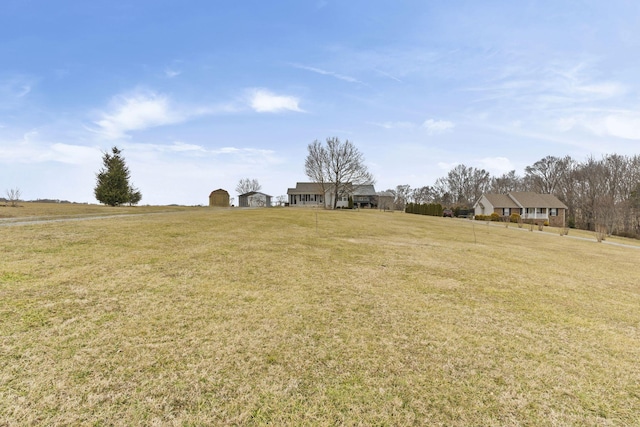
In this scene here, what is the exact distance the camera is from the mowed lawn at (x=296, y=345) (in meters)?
2.54

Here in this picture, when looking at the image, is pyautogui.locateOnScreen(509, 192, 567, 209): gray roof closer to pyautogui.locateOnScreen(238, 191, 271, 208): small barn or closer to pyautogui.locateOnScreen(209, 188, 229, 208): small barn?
pyautogui.locateOnScreen(238, 191, 271, 208): small barn

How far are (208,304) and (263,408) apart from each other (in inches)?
98.2

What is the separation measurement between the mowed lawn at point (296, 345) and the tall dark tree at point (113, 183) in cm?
3079

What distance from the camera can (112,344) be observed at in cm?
335

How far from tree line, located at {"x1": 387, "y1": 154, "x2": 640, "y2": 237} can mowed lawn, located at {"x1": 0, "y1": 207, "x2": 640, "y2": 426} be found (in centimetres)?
3109

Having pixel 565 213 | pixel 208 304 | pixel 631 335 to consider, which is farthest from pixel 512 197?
pixel 208 304

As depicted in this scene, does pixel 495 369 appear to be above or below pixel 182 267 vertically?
below

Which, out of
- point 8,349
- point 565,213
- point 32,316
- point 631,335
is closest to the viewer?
point 8,349

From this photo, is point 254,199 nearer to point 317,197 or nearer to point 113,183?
point 317,197

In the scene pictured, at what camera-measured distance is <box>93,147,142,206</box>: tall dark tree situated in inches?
1294

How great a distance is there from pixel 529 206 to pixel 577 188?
30.6 feet

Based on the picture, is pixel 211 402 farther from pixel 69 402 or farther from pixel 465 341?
pixel 465 341

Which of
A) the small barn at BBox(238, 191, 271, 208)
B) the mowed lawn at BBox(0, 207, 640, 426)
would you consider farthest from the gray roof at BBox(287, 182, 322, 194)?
the mowed lawn at BBox(0, 207, 640, 426)

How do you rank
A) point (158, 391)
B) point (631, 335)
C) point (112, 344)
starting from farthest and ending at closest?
point (631, 335), point (112, 344), point (158, 391)
